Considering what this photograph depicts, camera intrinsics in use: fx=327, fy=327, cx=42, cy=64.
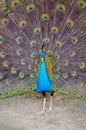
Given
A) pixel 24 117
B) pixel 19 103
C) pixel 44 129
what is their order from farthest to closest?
pixel 19 103 < pixel 24 117 < pixel 44 129

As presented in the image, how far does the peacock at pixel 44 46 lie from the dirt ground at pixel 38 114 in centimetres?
20

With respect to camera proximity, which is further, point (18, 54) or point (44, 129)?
point (18, 54)

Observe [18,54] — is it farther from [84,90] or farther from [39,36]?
[84,90]

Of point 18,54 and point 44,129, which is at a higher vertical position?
point 18,54

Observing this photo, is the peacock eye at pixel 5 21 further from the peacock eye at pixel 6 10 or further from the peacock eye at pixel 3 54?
the peacock eye at pixel 3 54

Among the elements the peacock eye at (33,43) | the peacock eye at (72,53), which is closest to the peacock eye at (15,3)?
the peacock eye at (33,43)

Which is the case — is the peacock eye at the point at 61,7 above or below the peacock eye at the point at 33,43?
above

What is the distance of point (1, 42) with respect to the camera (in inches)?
193

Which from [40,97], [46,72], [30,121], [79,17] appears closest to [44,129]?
[30,121]

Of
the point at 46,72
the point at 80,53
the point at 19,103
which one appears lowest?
the point at 19,103

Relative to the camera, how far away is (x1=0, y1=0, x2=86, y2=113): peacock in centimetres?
474

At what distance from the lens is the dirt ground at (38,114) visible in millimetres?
4352

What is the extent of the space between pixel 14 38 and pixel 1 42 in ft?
0.68

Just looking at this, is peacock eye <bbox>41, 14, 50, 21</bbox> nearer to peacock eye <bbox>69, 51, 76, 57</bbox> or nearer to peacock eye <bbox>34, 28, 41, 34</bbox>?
peacock eye <bbox>34, 28, 41, 34</bbox>
